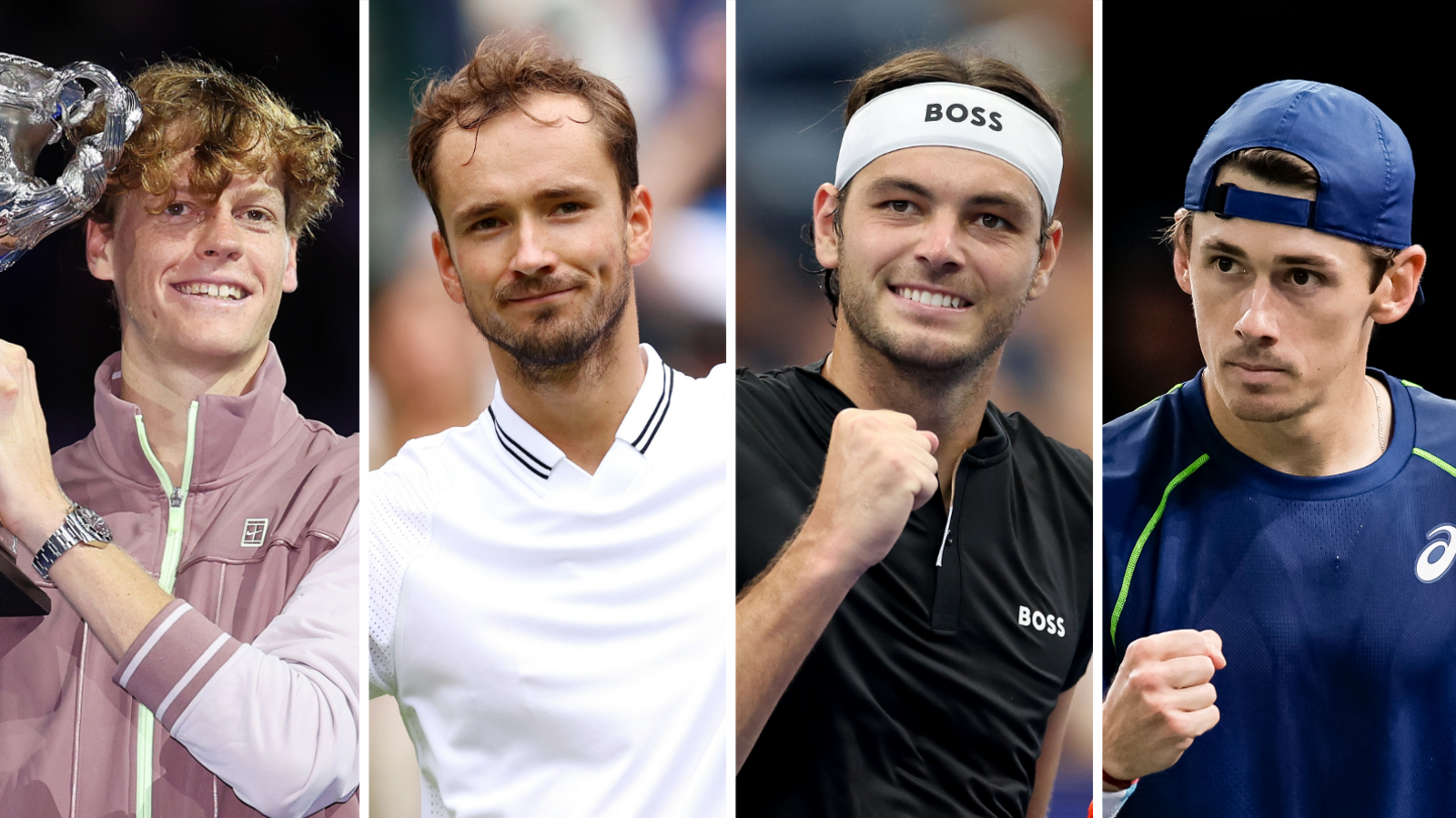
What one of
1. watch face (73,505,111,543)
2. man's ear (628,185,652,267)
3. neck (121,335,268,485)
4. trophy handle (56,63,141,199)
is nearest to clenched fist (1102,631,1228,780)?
man's ear (628,185,652,267)

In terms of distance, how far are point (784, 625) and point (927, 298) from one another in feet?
2.23

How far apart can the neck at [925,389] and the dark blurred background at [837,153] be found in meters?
0.04

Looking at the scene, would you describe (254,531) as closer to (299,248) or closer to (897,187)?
(299,248)

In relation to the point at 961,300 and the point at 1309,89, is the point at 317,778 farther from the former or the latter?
the point at 1309,89

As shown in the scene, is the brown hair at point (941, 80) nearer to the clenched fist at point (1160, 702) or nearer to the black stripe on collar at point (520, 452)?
the black stripe on collar at point (520, 452)

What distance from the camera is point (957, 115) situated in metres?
2.20

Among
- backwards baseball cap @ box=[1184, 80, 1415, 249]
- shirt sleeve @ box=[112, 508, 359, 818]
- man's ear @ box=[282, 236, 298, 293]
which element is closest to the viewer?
shirt sleeve @ box=[112, 508, 359, 818]

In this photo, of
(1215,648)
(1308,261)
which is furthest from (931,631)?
(1308,261)

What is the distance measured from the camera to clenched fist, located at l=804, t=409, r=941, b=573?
2092mm

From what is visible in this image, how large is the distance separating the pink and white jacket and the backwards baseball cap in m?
1.83

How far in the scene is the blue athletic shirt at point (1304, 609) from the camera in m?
2.20

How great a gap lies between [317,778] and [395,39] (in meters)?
1.46

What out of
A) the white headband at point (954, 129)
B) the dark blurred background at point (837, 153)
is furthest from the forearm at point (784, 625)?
the white headband at point (954, 129)

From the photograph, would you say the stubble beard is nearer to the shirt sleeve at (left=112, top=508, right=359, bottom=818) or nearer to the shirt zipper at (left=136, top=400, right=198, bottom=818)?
the shirt sleeve at (left=112, top=508, right=359, bottom=818)
